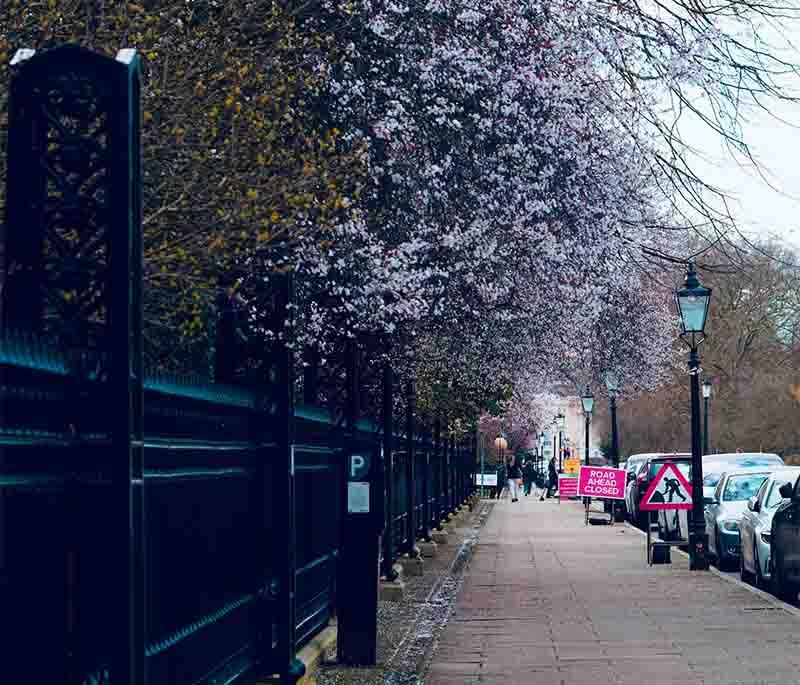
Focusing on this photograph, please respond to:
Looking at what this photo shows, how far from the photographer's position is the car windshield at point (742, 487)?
85.7 ft

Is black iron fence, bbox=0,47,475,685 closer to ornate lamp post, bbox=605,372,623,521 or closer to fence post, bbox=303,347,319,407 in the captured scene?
fence post, bbox=303,347,319,407

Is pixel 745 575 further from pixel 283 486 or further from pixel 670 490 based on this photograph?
pixel 283 486

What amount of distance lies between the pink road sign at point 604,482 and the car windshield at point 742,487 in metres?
12.6

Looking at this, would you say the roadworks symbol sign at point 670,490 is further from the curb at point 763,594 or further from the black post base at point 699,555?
the curb at point 763,594

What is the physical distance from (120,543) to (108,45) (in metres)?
4.23

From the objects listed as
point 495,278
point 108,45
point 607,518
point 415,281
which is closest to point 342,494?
point 415,281

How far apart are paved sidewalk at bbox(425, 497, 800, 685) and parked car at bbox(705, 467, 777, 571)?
0.77 metres

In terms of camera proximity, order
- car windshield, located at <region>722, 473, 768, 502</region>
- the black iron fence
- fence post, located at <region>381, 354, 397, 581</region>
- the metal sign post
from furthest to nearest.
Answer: car windshield, located at <region>722, 473, 768, 502</region> → the metal sign post → fence post, located at <region>381, 354, 397, 581</region> → the black iron fence

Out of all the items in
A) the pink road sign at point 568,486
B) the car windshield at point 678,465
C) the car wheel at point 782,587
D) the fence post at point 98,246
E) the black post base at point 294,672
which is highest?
the fence post at point 98,246

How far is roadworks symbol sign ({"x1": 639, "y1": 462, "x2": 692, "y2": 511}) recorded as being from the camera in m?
25.2

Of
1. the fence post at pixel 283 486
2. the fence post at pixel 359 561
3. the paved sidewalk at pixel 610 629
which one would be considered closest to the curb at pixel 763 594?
the paved sidewalk at pixel 610 629

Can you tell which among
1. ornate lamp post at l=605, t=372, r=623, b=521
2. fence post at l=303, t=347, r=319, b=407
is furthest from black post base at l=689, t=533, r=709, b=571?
fence post at l=303, t=347, r=319, b=407

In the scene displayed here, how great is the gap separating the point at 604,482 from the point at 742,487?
531 inches

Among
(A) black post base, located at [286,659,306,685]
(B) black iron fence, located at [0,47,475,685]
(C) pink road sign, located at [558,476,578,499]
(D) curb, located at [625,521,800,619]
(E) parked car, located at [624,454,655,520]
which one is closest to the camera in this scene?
(B) black iron fence, located at [0,47,475,685]
